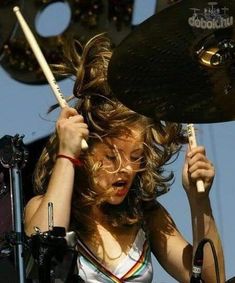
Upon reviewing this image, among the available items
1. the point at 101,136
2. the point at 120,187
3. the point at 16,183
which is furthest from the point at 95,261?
the point at 16,183

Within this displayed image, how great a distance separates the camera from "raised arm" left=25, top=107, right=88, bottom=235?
7.87 ft

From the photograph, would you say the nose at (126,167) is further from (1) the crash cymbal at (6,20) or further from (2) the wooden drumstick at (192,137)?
(1) the crash cymbal at (6,20)

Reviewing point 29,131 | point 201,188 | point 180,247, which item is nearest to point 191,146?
point 201,188

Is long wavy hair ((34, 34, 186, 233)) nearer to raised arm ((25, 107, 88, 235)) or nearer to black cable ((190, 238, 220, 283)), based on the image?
raised arm ((25, 107, 88, 235))

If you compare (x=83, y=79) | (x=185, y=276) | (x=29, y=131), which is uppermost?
(x=83, y=79)

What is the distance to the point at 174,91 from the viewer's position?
228 centimetres

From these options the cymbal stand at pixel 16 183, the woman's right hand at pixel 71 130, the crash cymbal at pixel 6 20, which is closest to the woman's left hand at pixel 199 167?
the woman's right hand at pixel 71 130

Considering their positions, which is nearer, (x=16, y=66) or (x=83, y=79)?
(x=83, y=79)

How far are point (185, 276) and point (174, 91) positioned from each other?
0.51 meters

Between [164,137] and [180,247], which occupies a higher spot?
[164,137]

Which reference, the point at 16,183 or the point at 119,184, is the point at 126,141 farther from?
the point at 16,183

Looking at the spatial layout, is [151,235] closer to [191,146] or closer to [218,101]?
[191,146]

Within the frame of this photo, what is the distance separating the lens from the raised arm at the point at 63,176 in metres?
2.40

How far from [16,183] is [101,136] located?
0.49 m
